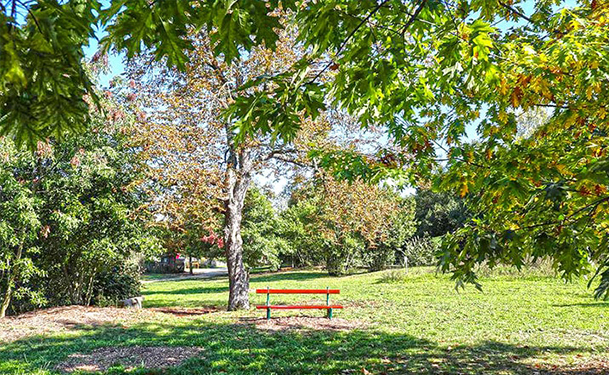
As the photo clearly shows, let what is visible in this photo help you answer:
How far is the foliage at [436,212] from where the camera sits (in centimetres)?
3434

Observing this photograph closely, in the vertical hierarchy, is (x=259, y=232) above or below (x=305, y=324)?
above

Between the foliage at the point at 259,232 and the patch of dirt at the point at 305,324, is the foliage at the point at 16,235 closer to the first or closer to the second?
the patch of dirt at the point at 305,324

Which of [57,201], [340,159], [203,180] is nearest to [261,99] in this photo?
[340,159]

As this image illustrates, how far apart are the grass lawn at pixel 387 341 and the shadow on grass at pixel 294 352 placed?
0.05 feet

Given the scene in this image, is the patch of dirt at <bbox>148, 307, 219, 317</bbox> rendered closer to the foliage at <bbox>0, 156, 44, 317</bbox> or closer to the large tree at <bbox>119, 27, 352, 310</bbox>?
the large tree at <bbox>119, 27, 352, 310</bbox>

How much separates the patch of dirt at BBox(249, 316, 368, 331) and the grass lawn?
22 centimetres

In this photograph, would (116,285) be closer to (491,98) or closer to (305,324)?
(305,324)

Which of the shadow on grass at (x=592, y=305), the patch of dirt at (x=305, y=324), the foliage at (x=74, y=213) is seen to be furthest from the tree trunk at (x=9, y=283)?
the shadow on grass at (x=592, y=305)

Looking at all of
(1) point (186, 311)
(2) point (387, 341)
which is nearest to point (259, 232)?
(1) point (186, 311)

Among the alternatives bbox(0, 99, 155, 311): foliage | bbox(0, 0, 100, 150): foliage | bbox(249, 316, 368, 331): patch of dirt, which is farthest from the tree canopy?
bbox(0, 99, 155, 311): foliage

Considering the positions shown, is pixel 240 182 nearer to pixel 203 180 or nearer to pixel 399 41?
pixel 203 180

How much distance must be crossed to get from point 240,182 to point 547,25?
332 inches

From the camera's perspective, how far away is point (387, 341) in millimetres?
7051

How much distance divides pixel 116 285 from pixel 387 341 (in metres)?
9.78
